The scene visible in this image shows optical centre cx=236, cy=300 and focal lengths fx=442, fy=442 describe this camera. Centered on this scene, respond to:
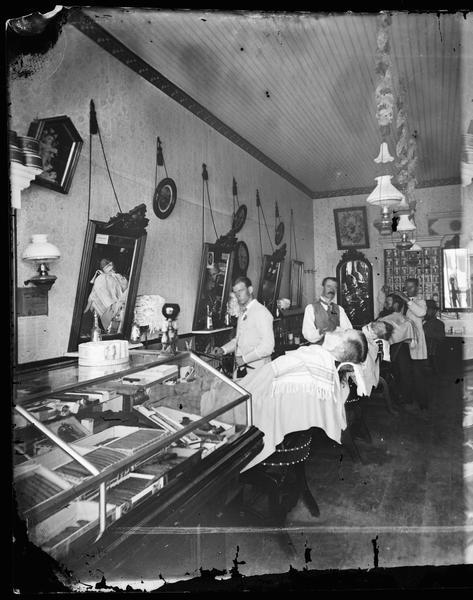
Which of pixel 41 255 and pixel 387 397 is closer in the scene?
pixel 41 255

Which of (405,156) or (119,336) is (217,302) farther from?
(405,156)

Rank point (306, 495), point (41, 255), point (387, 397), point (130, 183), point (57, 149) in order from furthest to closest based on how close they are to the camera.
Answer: point (130, 183)
point (387, 397)
point (306, 495)
point (57, 149)
point (41, 255)

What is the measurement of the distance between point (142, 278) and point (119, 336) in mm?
421

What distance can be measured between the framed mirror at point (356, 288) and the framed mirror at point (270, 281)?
38 centimetres

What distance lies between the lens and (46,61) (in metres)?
2.09

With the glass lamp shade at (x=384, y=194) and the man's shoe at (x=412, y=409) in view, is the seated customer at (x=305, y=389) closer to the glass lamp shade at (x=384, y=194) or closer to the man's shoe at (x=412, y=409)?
the man's shoe at (x=412, y=409)

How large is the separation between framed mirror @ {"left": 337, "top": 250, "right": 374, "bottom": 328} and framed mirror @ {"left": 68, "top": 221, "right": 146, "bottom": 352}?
126cm

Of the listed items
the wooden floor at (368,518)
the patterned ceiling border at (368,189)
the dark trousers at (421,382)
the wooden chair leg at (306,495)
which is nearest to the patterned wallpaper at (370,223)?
the patterned ceiling border at (368,189)

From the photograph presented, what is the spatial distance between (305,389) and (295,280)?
68cm

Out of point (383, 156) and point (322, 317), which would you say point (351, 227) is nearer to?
point (383, 156)

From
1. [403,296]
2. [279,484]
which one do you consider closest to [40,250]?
[279,484]

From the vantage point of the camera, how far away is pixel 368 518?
230 cm

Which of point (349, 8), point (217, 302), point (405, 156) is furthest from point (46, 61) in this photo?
point (405, 156)

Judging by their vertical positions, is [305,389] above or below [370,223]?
below
